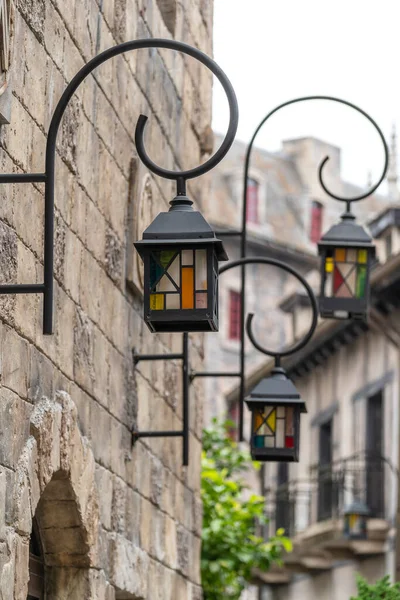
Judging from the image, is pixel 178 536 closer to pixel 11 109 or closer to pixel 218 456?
pixel 11 109

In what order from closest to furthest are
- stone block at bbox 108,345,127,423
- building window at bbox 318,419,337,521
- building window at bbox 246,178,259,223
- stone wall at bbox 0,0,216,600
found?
1. stone wall at bbox 0,0,216,600
2. stone block at bbox 108,345,127,423
3. building window at bbox 318,419,337,521
4. building window at bbox 246,178,259,223

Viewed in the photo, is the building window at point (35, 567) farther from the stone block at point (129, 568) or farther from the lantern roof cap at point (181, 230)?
the lantern roof cap at point (181, 230)

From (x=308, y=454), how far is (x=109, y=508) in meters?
18.1

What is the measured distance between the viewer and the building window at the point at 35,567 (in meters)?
7.22

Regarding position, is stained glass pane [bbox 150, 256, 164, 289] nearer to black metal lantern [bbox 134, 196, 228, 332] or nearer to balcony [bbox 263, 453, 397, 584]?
black metal lantern [bbox 134, 196, 228, 332]

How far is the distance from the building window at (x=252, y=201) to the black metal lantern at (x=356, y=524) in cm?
2022

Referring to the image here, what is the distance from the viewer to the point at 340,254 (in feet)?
Result: 31.1

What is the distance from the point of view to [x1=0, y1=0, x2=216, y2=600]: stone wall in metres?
6.10

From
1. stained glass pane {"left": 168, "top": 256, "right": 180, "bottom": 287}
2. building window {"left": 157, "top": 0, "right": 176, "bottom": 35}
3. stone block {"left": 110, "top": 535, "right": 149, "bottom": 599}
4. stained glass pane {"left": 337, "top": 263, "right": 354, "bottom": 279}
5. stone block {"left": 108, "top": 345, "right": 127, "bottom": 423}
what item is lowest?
stone block {"left": 110, "top": 535, "right": 149, "bottom": 599}

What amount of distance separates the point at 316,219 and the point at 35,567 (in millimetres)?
36741

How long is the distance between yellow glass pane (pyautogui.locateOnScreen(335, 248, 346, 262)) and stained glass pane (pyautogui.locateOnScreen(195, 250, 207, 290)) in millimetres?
3909

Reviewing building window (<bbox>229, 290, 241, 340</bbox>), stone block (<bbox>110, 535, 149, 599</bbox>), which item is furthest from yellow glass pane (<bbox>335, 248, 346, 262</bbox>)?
building window (<bbox>229, 290, 241, 340</bbox>)

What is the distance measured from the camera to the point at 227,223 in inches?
1551

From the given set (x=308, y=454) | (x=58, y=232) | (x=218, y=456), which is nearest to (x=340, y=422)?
(x=308, y=454)
